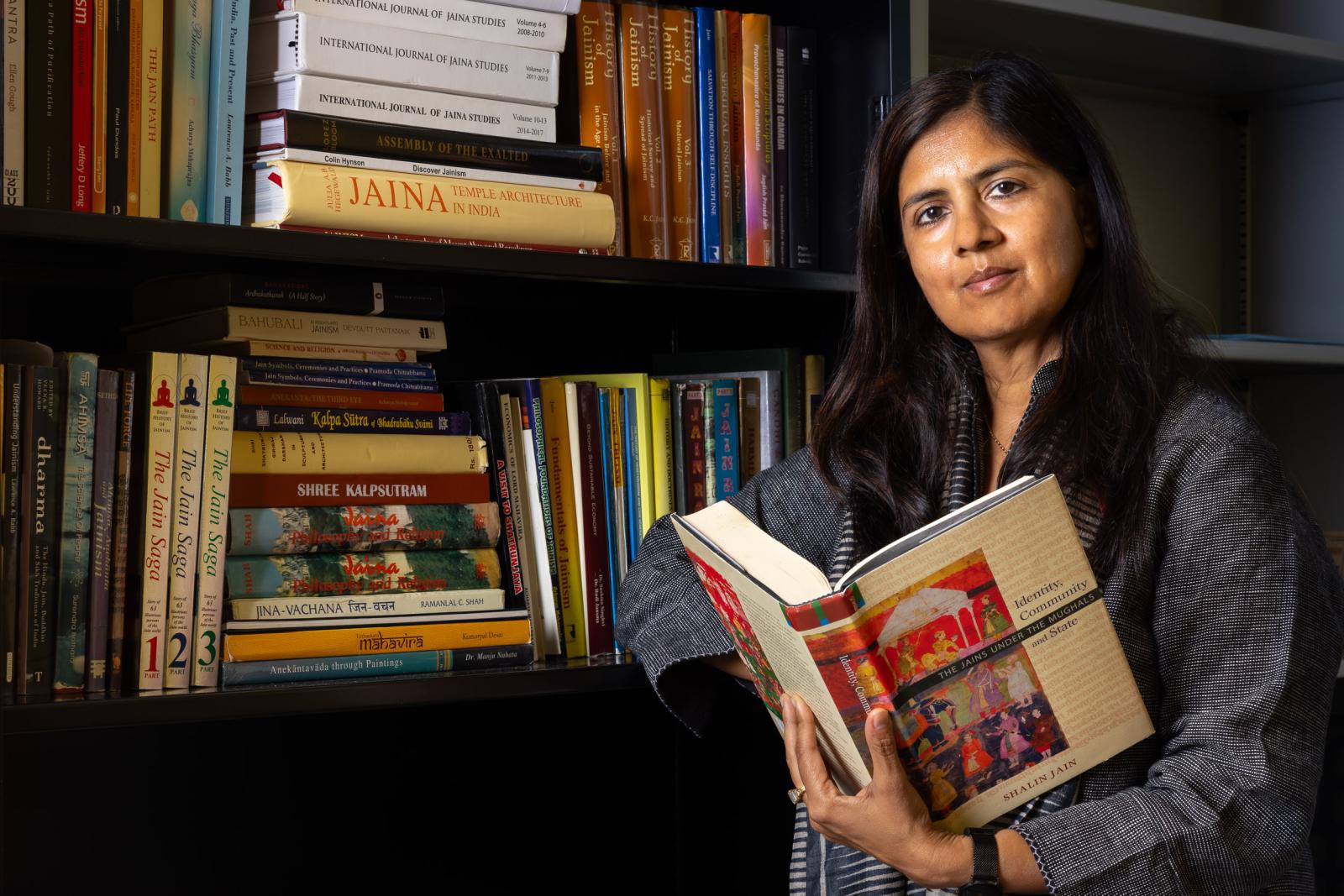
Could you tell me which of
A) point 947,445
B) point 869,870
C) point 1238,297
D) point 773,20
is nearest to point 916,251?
point 947,445

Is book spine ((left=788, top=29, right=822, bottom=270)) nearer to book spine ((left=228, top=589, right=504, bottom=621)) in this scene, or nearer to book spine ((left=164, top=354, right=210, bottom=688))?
book spine ((left=228, top=589, right=504, bottom=621))

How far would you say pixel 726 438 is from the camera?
4.62 feet

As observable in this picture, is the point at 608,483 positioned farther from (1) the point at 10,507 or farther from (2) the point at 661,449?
(1) the point at 10,507

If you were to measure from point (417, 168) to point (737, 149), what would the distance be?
0.36 metres

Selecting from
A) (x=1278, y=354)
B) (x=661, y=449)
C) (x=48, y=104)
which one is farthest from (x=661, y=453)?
(x=1278, y=354)

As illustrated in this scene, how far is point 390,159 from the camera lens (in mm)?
1182

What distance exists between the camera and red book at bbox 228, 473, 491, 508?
1.15 metres

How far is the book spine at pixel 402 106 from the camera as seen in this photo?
3.78ft

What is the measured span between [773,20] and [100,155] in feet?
2.51

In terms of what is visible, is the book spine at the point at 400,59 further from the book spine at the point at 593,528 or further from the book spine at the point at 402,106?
the book spine at the point at 593,528

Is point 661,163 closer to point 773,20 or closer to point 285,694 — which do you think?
point 773,20

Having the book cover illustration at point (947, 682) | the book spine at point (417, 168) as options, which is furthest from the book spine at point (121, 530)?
the book cover illustration at point (947, 682)

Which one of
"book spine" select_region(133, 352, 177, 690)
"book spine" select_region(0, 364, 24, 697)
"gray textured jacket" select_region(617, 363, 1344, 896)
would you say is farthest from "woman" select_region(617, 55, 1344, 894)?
"book spine" select_region(0, 364, 24, 697)

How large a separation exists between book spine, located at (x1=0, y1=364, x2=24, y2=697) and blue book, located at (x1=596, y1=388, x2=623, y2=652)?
543 millimetres
